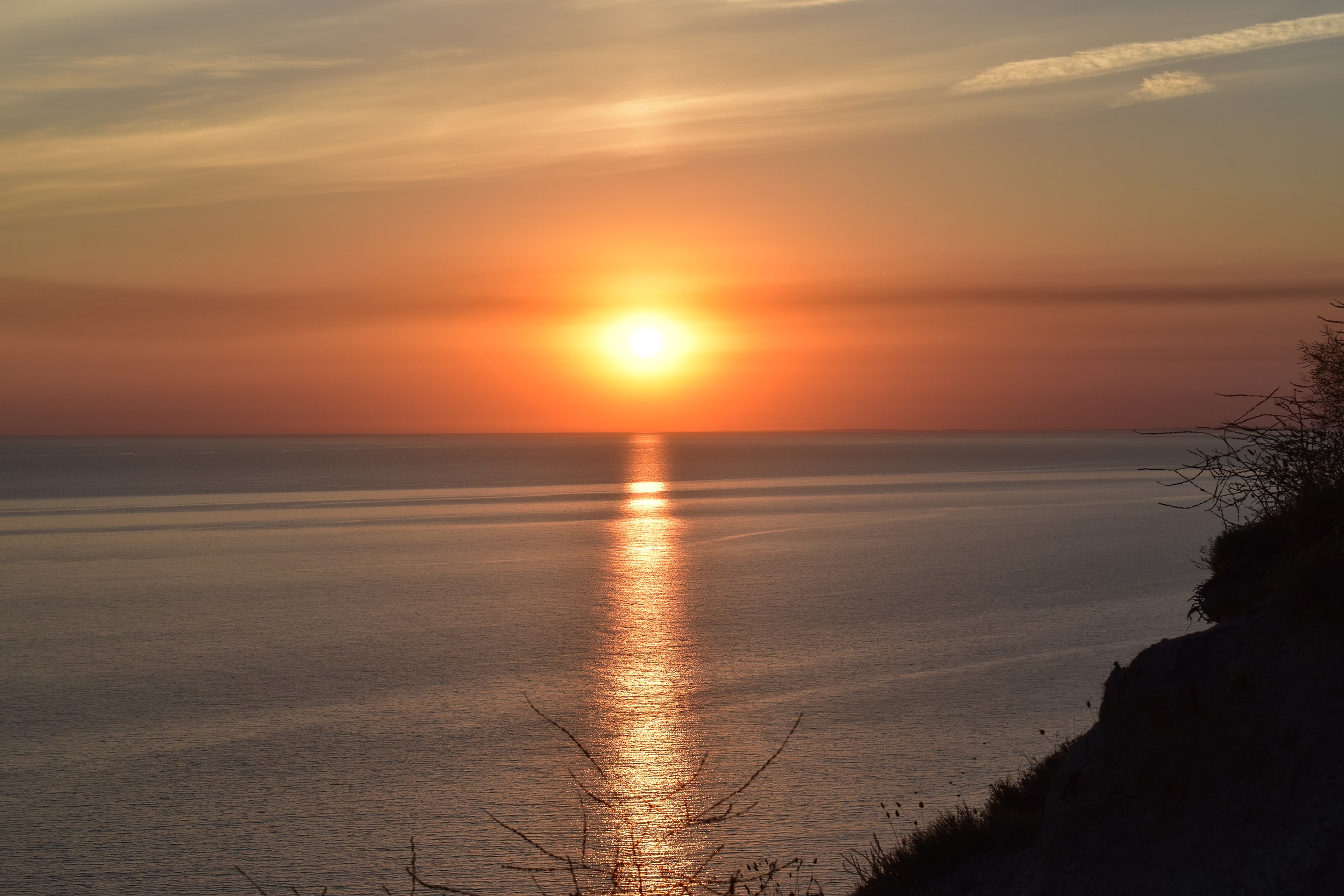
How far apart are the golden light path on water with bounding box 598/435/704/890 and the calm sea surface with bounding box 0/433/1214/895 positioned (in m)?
0.13

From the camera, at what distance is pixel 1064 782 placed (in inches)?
363

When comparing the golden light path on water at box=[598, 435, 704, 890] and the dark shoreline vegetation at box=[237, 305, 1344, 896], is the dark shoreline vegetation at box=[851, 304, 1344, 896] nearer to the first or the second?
the dark shoreline vegetation at box=[237, 305, 1344, 896]

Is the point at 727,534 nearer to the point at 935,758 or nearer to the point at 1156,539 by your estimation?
the point at 1156,539

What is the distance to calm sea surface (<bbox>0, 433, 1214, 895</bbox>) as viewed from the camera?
16859mm

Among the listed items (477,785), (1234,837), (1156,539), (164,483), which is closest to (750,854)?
(477,785)

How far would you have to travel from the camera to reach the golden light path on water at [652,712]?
1573 centimetres

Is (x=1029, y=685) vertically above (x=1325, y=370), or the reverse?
(x=1325, y=370)

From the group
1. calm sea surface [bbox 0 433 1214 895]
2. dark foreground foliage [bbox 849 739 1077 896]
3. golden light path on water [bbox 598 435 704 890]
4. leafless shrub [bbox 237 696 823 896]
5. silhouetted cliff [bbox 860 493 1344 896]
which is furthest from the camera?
calm sea surface [bbox 0 433 1214 895]

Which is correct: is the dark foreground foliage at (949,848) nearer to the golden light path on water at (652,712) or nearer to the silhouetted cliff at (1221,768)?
the silhouetted cliff at (1221,768)

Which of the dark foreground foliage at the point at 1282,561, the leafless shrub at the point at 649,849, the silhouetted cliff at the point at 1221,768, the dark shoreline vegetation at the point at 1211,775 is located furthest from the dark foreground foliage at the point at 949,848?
the dark foreground foliage at the point at 1282,561

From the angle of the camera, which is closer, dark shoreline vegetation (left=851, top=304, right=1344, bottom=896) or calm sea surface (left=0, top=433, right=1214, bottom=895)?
dark shoreline vegetation (left=851, top=304, right=1344, bottom=896)

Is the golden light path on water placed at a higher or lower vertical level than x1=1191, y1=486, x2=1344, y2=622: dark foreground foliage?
lower

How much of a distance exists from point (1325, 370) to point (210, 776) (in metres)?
17.8

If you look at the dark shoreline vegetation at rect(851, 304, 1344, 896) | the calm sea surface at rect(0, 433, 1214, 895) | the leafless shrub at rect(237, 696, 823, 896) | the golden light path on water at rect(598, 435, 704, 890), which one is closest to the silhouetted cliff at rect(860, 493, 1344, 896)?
the dark shoreline vegetation at rect(851, 304, 1344, 896)
